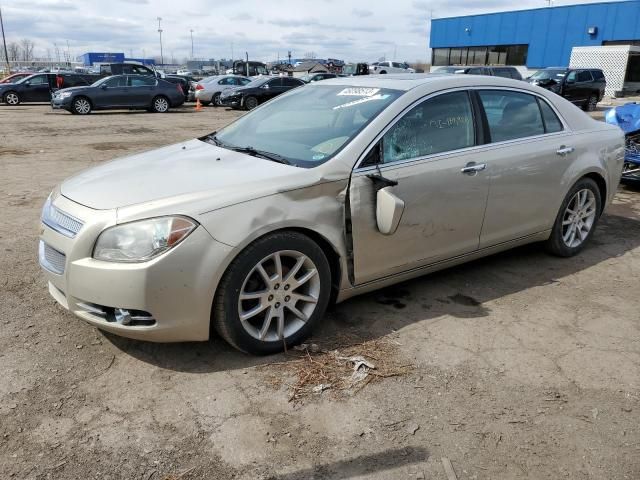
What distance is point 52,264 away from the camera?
3.19 metres

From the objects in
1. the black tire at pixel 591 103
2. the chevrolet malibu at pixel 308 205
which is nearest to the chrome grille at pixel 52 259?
the chevrolet malibu at pixel 308 205

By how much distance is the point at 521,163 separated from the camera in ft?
14.0

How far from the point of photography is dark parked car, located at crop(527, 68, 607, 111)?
2131 centimetres

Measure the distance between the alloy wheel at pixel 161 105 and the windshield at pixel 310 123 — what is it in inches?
722

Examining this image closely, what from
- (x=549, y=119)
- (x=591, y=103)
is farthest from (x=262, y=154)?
(x=591, y=103)

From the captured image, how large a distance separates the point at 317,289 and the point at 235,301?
55 centimetres

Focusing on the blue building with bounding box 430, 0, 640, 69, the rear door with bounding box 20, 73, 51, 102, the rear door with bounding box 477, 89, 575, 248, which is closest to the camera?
the rear door with bounding box 477, 89, 575, 248

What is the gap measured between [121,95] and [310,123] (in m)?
18.6

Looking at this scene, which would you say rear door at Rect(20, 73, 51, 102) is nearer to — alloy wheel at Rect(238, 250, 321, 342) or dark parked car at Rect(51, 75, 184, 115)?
dark parked car at Rect(51, 75, 184, 115)

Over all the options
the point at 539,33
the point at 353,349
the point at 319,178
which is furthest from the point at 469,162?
the point at 539,33

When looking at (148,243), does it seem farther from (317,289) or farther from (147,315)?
(317,289)

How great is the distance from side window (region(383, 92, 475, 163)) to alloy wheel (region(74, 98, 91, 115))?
18.9m

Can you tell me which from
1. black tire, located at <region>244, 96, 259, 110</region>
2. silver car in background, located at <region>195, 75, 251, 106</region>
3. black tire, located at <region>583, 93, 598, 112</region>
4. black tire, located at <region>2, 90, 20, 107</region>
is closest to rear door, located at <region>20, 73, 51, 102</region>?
black tire, located at <region>2, 90, 20, 107</region>

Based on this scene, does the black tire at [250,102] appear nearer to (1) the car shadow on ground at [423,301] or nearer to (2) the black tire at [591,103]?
(2) the black tire at [591,103]
